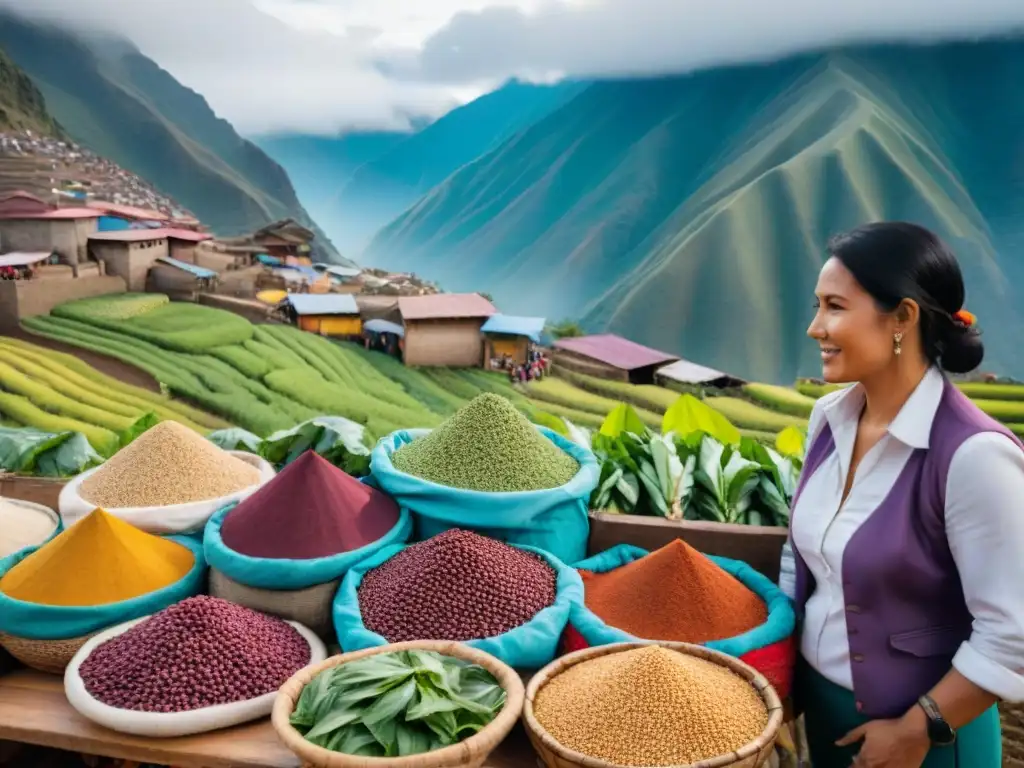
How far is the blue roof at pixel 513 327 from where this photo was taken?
8453 mm

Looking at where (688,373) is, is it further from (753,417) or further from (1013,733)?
(1013,733)

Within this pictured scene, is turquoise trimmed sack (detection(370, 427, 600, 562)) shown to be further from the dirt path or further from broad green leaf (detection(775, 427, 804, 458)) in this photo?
the dirt path

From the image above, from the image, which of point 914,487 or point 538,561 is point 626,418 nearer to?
point 538,561

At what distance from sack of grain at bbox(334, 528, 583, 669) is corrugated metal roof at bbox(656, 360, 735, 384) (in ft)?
25.1

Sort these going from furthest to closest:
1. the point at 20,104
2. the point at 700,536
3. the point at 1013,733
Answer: the point at 20,104 < the point at 1013,733 < the point at 700,536

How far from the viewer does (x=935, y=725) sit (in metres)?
0.95

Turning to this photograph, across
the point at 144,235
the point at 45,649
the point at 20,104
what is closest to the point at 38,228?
the point at 144,235

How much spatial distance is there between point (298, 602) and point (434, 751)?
0.55 meters

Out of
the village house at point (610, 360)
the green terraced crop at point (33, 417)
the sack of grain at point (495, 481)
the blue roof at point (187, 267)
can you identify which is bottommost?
the village house at point (610, 360)

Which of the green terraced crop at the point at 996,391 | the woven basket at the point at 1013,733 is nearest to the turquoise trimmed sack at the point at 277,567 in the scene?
the woven basket at the point at 1013,733

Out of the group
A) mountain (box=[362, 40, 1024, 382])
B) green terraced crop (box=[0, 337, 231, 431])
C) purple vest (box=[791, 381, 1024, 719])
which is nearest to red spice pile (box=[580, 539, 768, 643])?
purple vest (box=[791, 381, 1024, 719])

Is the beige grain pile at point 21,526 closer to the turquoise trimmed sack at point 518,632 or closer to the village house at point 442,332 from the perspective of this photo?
the turquoise trimmed sack at point 518,632

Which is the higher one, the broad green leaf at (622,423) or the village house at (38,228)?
the village house at (38,228)

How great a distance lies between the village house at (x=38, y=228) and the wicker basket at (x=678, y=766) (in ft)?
25.6
